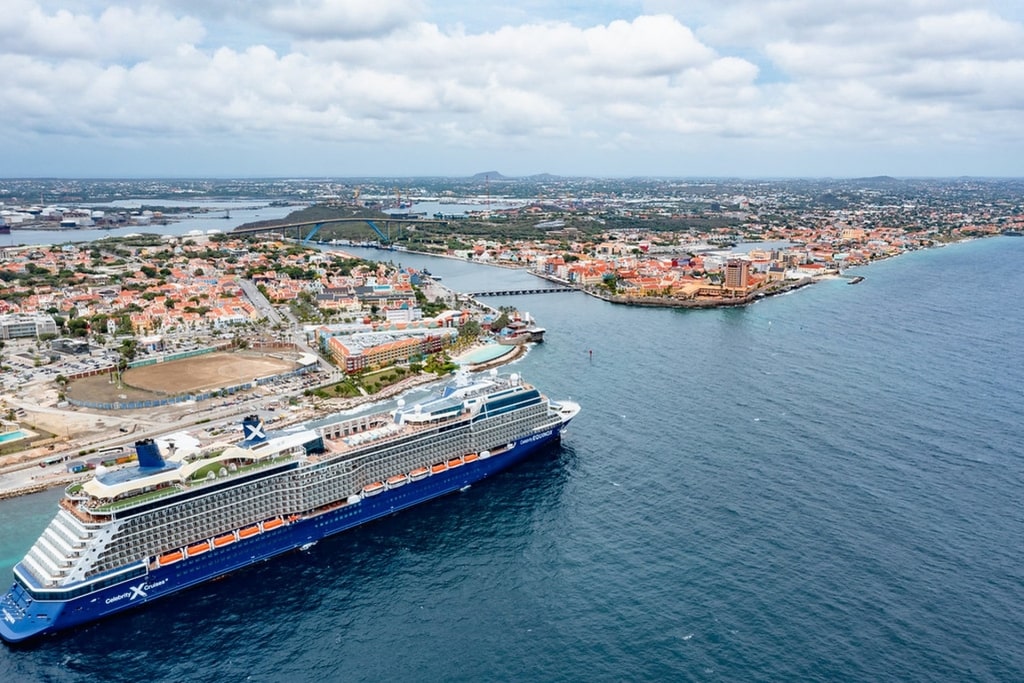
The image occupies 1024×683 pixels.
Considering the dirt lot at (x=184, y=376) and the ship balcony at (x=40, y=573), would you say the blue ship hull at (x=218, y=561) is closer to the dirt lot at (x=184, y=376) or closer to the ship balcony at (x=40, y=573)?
the ship balcony at (x=40, y=573)

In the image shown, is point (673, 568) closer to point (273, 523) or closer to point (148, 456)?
point (273, 523)

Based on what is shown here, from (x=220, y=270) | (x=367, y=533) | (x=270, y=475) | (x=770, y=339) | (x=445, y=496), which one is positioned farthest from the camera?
(x=220, y=270)

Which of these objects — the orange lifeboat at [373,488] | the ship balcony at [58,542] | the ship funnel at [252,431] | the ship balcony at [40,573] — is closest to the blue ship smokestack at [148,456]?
the ship balcony at [58,542]

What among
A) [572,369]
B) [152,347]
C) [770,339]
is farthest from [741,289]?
[152,347]

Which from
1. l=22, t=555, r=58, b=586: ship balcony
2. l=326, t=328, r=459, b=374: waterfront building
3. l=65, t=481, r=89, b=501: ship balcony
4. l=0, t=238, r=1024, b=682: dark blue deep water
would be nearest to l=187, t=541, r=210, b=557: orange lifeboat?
l=0, t=238, r=1024, b=682: dark blue deep water

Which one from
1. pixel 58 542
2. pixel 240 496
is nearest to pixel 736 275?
pixel 240 496

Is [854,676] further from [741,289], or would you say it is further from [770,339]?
[741,289]
